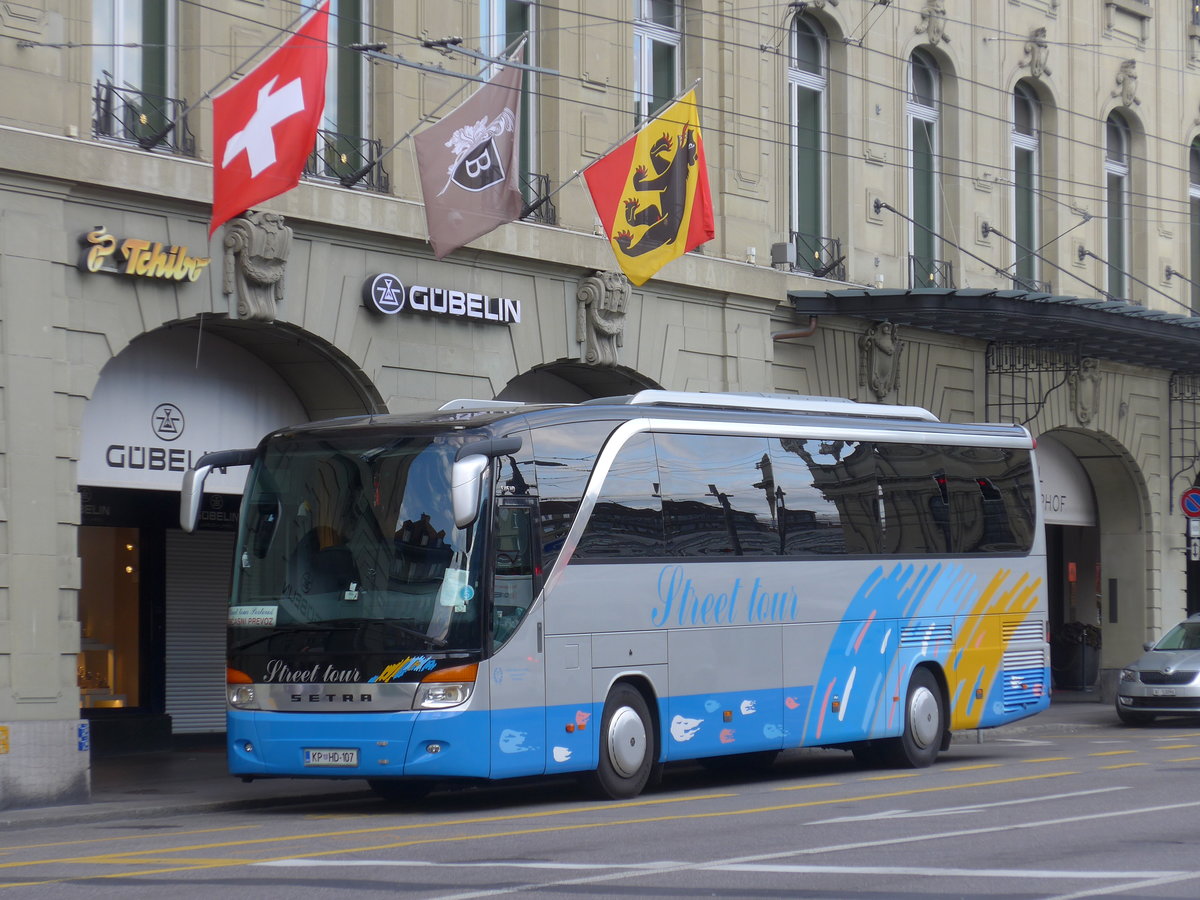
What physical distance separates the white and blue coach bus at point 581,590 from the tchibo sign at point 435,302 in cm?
434

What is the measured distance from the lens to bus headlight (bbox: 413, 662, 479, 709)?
15703 mm

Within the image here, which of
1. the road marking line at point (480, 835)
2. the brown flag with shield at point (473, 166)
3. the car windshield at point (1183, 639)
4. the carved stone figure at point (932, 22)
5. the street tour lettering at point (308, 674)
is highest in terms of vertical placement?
the carved stone figure at point (932, 22)

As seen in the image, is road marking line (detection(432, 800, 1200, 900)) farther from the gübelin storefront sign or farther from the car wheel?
the car wheel

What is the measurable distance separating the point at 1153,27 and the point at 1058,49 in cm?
371

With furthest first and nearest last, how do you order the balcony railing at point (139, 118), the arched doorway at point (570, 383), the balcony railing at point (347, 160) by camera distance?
the arched doorway at point (570, 383) < the balcony railing at point (347, 160) < the balcony railing at point (139, 118)

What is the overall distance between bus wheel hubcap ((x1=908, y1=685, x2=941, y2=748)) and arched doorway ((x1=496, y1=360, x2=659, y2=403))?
5816 millimetres

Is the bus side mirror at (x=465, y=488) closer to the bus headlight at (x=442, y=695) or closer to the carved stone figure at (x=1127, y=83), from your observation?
the bus headlight at (x=442, y=695)

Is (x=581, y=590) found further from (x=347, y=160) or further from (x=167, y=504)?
(x=167, y=504)

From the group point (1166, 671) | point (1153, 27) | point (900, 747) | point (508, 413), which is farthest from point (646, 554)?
point (1153, 27)

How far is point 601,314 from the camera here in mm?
24297

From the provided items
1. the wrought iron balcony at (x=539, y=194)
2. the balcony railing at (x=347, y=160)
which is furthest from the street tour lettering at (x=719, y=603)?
the wrought iron balcony at (x=539, y=194)

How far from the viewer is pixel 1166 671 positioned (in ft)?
95.1

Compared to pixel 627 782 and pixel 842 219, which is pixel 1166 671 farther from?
pixel 627 782

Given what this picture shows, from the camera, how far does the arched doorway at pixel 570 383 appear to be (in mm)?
24672
